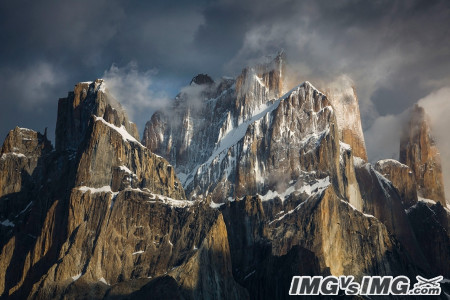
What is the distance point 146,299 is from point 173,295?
529 cm

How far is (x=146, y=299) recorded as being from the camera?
654 ft

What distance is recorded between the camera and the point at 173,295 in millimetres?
199750
